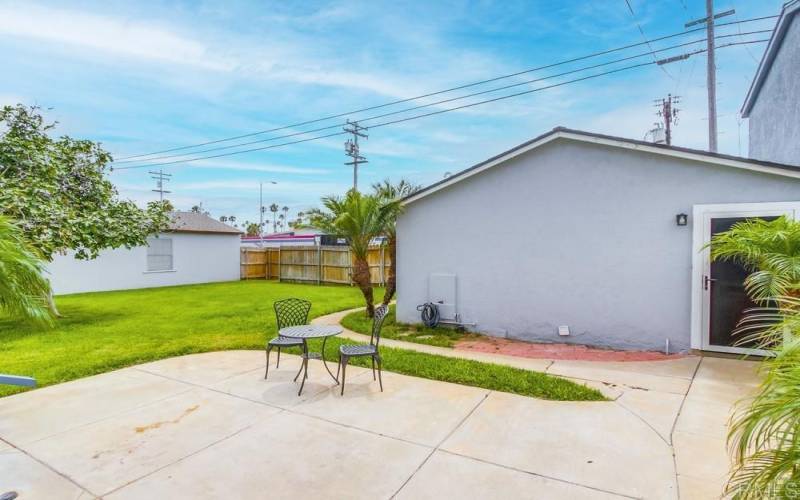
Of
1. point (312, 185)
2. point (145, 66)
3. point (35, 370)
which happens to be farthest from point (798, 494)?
point (312, 185)

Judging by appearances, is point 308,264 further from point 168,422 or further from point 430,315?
point 168,422

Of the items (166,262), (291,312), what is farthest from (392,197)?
(166,262)

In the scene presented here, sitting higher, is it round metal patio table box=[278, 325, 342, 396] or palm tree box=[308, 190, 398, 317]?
palm tree box=[308, 190, 398, 317]

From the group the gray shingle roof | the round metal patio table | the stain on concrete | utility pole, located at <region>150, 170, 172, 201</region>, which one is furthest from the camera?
utility pole, located at <region>150, 170, 172, 201</region>

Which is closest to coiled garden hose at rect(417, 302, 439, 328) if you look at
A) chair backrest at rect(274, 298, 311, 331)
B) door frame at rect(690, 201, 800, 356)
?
chair backrest at rect(274, 298, 311, 331)

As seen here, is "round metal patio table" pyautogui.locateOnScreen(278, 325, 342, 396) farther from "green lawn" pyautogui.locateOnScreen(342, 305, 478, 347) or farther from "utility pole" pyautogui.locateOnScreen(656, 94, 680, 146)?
"utility pole" pyautogui.locateOnScreen(656, 94, 680, 146)

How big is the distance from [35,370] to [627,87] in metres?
17.2

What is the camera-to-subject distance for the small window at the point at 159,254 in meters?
18.1

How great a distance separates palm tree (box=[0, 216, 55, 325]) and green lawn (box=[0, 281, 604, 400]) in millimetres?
3643

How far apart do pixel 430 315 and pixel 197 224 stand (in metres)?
16.5

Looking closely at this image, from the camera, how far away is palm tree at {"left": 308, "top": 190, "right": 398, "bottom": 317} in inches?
385

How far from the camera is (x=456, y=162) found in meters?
22.5

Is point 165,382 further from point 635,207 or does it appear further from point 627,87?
point 627,87

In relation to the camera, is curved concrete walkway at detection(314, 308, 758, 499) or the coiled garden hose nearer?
curved concrete walkway at detection(314, 308, 758, 499)
